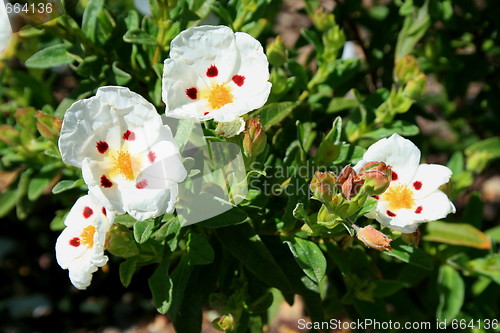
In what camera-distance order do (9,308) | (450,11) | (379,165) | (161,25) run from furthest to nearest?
(9,308)
(450,11)
(161,25)
(379,165)

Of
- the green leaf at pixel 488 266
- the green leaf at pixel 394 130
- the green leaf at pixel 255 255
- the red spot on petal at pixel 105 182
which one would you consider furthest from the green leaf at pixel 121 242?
the green leaf at pixel 488 266

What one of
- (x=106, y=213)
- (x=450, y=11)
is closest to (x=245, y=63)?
(x=106, y=213)

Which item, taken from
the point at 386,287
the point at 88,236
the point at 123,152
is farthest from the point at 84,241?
the point at 386,287

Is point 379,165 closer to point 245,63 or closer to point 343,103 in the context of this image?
point 245,63

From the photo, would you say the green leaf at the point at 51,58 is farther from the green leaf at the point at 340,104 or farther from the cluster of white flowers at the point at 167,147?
the green leaf at the point at 340,104

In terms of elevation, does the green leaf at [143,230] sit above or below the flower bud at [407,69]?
below

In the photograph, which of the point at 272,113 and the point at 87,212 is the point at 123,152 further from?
the point at 272,113

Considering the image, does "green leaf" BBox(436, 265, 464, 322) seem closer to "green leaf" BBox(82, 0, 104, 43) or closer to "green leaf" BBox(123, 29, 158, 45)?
"green leaf" BBox(123, 29, 158, 45)

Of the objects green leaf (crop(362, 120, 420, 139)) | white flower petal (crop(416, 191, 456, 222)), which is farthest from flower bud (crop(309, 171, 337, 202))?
green leaf (crop(362, 120, 420, 139))

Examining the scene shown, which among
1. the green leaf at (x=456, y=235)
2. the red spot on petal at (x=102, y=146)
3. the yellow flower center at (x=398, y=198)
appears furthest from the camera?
the green leaf at (x=456, y=235)
